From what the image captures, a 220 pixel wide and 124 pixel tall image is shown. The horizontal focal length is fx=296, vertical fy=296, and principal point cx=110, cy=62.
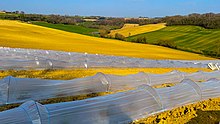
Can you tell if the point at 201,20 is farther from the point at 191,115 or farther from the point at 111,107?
the point at 111,107

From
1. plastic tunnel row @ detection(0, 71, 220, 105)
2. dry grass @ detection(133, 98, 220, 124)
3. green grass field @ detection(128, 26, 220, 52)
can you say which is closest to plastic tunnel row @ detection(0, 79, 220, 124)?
dry grass @ detection(133, 98, 220, 124)

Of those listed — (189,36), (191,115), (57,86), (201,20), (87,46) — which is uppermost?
(201,20)

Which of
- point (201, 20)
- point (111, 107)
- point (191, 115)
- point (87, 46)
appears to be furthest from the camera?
point (201, 20)

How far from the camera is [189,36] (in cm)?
8069

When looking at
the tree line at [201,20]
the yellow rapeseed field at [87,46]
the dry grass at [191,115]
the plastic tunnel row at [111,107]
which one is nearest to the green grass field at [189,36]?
the tree line at [201,20]

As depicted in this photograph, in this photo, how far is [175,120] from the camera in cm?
943

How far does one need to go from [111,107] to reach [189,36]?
250 ft

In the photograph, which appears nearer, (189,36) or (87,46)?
(87,46)

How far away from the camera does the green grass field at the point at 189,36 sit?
226ft

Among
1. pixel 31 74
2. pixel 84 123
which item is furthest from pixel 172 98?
pixel 31 74

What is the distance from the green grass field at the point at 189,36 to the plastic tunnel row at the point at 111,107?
54.1 meters

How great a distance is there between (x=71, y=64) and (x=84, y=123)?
12262mm

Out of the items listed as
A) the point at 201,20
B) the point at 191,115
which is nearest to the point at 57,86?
the point at 191,115

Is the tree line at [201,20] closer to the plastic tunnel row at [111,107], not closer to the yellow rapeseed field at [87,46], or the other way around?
the yellow rapeseed field at [87,46]
